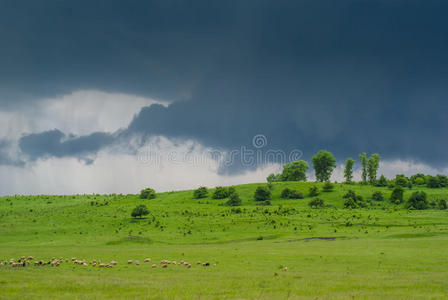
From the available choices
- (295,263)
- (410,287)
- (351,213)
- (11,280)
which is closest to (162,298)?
(11,280)

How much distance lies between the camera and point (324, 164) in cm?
17888

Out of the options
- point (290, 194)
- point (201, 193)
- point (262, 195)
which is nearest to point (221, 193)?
point (201, 193)

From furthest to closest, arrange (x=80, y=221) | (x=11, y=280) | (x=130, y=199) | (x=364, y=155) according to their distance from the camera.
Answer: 1. (x=364, y=155)
2. (x=130, y=199)
3. (x=80, y=221)
4. (x=11, y=280)

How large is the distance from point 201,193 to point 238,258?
336 feet

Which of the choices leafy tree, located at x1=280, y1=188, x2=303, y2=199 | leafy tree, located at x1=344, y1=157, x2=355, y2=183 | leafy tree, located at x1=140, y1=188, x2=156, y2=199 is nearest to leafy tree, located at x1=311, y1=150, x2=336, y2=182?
leafy tree, located at x1=344, y1=157, x2=355, y2=183

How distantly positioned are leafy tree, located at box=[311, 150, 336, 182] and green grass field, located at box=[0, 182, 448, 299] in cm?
9018

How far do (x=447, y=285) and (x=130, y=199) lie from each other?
130 m

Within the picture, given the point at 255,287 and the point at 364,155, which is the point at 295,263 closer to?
the point at 255,287

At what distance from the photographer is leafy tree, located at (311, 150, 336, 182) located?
17812 cm

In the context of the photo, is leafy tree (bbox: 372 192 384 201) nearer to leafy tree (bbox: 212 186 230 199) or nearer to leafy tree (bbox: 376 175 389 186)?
leafy tree (bbox: 376 175 389 186)

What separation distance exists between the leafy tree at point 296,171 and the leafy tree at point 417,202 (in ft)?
259

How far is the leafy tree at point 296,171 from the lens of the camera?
18962 centimetres

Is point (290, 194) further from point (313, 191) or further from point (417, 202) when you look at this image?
point (417, 202)

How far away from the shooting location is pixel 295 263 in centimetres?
3033
